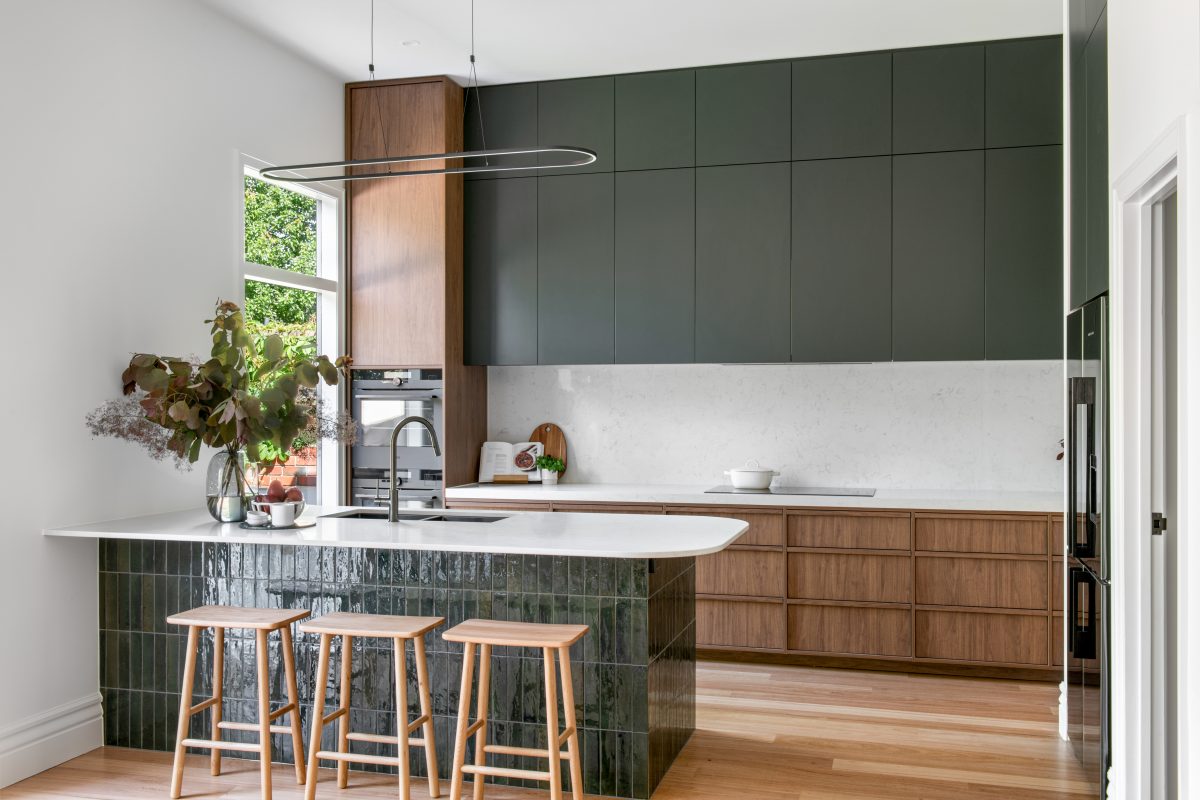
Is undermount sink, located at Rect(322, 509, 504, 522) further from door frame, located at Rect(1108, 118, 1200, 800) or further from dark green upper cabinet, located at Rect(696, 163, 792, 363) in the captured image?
door frame, located at Rect(1108, 118, 1200, 800)

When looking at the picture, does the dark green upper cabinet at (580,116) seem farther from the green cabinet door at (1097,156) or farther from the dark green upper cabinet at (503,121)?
the green cabinet door at (1097,156)

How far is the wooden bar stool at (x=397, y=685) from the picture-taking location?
3.07 m

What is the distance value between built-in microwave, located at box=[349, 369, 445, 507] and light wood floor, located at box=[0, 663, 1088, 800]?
183 cm

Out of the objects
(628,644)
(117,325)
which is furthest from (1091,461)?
(117,325)

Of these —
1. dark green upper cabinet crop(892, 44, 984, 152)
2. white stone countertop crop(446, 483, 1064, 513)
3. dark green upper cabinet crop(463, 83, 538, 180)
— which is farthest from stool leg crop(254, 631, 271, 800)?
dark green upper cabinet crop(892, 44, 984, 152)

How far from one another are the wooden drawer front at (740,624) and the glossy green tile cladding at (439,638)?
1.08 meters

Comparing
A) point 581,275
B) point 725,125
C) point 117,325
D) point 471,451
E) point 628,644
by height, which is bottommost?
point 628,644

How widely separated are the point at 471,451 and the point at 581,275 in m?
1.14

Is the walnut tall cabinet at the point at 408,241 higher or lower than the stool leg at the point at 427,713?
higher

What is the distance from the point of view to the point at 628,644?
130 inches

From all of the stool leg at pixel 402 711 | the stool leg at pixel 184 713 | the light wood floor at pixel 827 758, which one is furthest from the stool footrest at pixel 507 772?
the stool leg at pixel 184 713

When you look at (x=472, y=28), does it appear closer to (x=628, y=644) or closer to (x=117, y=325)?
(x=117, y=325)

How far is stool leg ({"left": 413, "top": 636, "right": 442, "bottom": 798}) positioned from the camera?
316cm

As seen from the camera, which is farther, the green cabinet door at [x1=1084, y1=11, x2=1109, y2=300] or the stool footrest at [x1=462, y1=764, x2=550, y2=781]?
the green cabinet door at [x1=1084, y1=11, x2=1109, y2=300]
